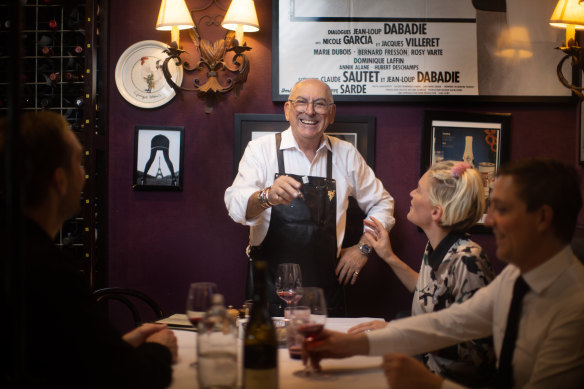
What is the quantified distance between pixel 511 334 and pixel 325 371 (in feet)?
1.75

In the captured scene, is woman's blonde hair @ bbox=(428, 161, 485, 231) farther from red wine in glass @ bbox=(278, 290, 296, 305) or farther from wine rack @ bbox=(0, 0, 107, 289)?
wine rack @ bbox=(0, 0, 107, 289)

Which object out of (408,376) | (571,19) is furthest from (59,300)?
(571,19)

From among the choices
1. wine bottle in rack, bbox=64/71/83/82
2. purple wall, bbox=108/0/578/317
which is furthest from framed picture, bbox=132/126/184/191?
wine bottle in rack, bbox=64/71/83/82

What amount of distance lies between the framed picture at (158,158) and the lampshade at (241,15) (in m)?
0.73

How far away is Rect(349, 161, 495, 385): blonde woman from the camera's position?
Result: 6.55 feet

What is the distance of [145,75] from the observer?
11.6 ft

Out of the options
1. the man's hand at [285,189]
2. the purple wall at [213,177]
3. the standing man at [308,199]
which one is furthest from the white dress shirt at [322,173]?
the man's hand at [285,189]

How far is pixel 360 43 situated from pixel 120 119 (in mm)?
1570

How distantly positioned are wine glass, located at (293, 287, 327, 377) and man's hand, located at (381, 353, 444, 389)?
209 mm

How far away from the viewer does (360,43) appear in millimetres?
3533

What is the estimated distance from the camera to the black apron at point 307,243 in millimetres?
3146

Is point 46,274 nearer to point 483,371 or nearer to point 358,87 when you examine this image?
point 483,371

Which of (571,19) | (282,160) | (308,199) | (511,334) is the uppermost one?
(571,19)

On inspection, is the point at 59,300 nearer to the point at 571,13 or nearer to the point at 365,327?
the point at 365,327
